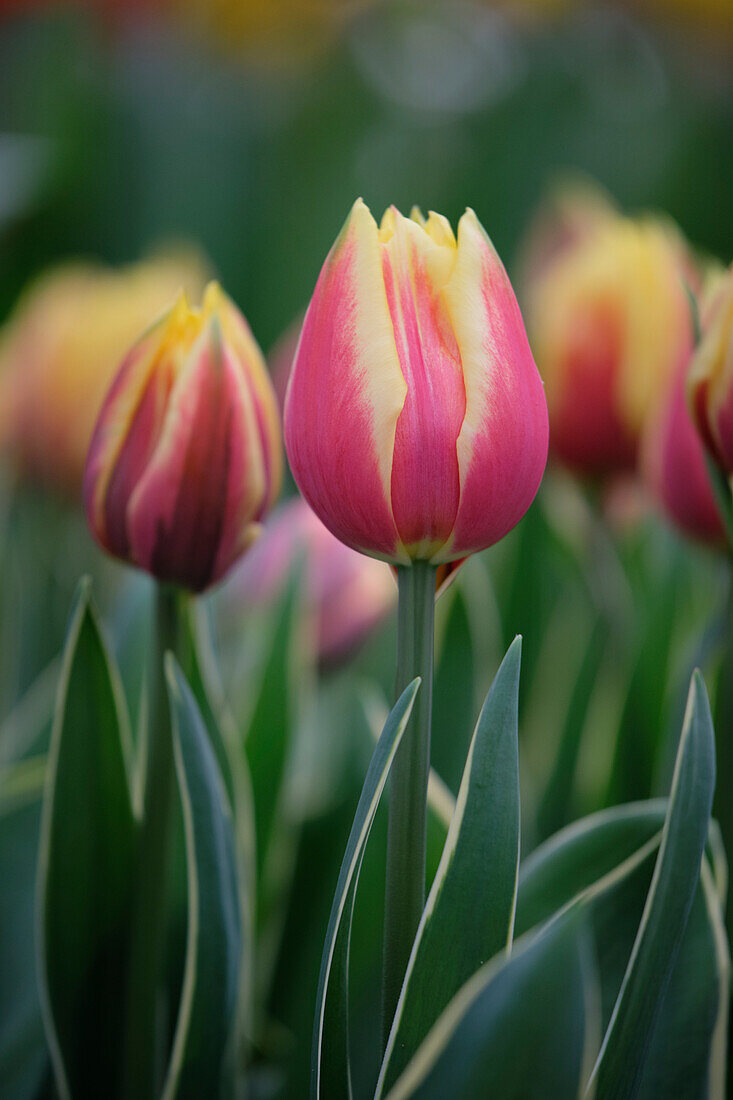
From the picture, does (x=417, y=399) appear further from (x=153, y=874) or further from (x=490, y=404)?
(x=153, y=874)

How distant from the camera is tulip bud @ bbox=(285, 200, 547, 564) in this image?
0.20m

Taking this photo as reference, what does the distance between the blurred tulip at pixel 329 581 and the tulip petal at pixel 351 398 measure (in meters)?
0.19

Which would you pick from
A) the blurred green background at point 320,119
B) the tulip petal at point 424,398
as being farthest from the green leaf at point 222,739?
the blurred green background at point 320,119

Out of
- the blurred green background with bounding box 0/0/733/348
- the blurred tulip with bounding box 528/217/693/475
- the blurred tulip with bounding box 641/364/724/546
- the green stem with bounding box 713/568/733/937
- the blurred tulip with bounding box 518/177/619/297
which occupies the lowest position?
the green stem with bounding box 713/568/733/937

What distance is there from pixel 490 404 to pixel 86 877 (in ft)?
0.54

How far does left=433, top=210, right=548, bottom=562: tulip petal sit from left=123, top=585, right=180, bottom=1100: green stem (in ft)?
0.29

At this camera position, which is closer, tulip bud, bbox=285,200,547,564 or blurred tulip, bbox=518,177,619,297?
tulip bud, bbox=285,200,547,564

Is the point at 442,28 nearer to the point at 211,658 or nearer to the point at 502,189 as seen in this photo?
the point at 502,189

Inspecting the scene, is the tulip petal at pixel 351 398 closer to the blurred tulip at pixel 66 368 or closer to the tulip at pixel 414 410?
the tulip at pixel 414 410

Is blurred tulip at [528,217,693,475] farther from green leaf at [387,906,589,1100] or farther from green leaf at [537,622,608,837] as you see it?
green leaf at [387,906,589,1100]

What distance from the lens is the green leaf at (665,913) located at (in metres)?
0.21

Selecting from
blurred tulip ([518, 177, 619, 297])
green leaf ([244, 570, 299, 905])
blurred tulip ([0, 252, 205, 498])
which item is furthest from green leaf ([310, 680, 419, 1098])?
blurred tulip ([518, 177, 619, 297])

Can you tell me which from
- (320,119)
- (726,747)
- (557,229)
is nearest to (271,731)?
(726,747)

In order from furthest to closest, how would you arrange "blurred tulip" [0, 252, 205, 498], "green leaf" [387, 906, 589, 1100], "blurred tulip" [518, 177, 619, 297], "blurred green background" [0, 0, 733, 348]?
"blurred green background" [0, 0, 733, 348]
"blurred tulip" [518, 177, 619, 297]
"blurred tulip" [0, 252, 205, 498]
"green leaf" [387, 906, 589, 1100]
